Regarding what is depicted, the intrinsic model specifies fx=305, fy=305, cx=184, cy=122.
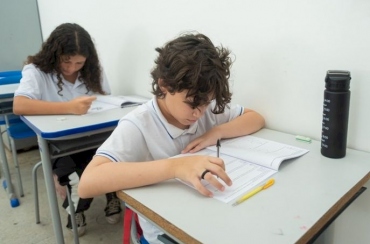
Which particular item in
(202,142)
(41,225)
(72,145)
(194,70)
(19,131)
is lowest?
(41,225)

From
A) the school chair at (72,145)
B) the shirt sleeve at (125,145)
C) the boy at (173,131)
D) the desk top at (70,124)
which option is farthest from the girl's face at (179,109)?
the school chair at (72,145)

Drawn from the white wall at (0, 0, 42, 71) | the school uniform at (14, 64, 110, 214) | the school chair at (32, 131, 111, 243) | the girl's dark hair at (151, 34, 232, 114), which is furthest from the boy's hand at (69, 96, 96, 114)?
the white wall at (0, 0, 42, 71)

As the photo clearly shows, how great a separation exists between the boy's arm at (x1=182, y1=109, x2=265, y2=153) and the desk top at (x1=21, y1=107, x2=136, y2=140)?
459 mm

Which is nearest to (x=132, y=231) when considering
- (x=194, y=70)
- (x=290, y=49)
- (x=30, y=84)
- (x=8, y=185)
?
(x=194, y=70)

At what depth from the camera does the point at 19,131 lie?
188 centimetres

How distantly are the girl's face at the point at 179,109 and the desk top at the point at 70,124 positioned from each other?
39 centimetres

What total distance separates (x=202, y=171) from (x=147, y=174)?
0.13 metres

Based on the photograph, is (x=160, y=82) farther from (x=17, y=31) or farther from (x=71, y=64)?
(x=17, y=31)

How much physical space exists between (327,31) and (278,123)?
0.34m

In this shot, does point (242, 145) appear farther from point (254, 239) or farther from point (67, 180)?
point (67, 180)

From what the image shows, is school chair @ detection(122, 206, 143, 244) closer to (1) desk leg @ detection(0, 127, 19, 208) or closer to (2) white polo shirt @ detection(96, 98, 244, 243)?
(2) white polo shirt @ detection(96, 98, 244, 243)

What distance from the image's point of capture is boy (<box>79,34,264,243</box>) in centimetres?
65

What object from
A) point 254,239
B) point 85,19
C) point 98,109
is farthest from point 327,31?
point 85,19

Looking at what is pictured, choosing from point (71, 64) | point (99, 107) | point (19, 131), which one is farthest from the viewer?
point (19, 131)
